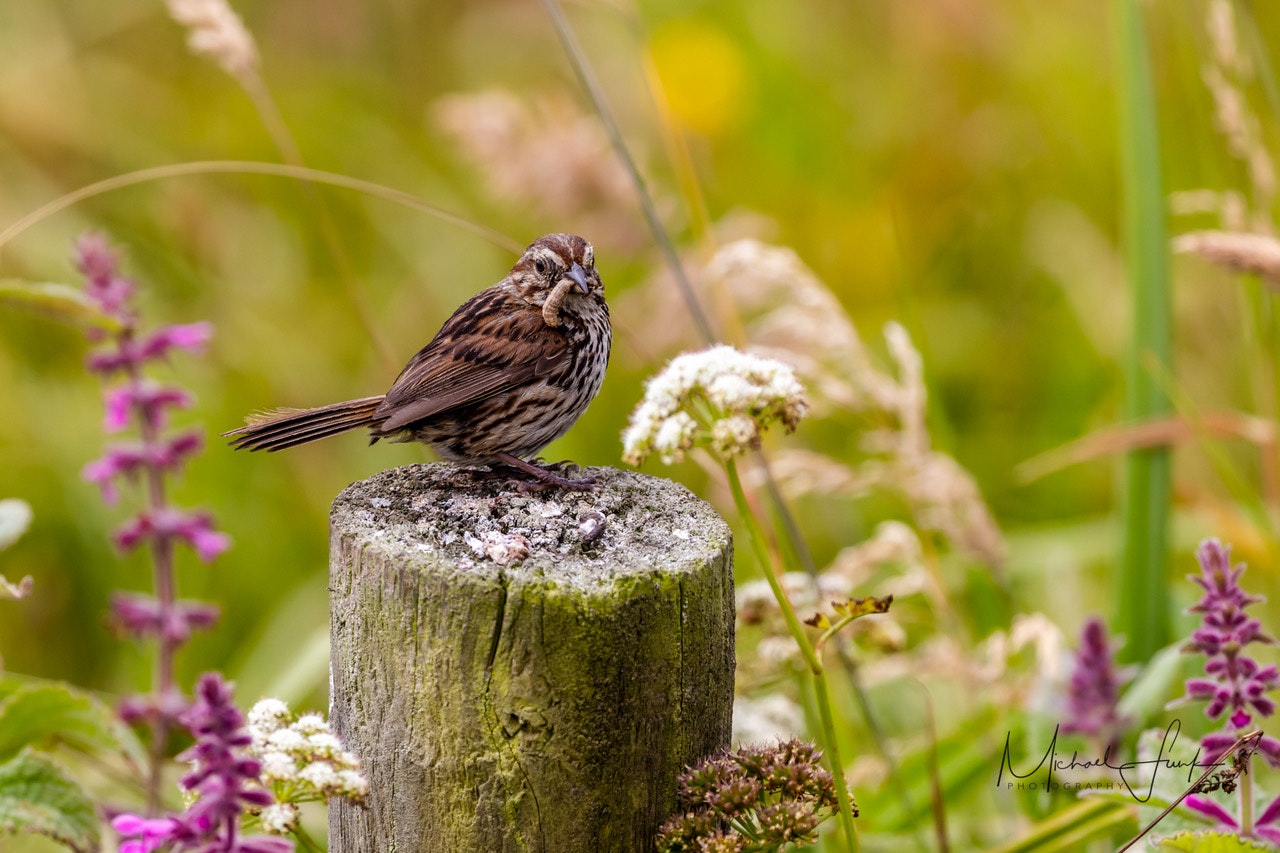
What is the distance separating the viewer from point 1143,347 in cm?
380

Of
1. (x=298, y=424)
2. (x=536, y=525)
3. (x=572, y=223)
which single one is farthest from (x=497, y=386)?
(x=572, y=223)

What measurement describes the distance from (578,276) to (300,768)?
1.55 m

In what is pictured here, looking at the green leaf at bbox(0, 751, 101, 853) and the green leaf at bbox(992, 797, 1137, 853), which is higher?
the green leaf at bbox(0, 751, 101, 853)

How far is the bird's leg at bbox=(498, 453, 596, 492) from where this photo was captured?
260cm

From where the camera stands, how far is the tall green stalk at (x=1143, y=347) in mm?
3676

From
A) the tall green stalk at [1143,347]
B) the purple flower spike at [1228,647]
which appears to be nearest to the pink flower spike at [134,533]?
the purple flower spike at [1228,647]

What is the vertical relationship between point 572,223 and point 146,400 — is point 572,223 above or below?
above

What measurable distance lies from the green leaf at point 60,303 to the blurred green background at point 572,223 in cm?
222

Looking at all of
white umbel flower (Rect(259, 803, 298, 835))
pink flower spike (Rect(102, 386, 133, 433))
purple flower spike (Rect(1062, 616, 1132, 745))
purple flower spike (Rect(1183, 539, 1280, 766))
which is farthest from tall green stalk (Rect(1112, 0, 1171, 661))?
pink flower spike (Rect(102, 386, 133, 433))

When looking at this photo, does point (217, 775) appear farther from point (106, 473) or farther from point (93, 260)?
point (93, 260)

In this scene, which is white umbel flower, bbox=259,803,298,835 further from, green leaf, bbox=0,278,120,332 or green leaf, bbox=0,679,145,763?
green leaf, bbox=0,278,120,332

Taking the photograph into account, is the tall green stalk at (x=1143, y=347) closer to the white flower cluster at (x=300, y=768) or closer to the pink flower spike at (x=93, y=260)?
the white flower cluster at (x=300, y=768)

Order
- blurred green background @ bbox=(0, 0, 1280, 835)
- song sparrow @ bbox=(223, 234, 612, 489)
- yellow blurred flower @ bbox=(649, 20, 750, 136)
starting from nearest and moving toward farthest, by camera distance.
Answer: song sparrow @ bbox=(223, 234, 612, 489), blurred green background @ bbox=(0, 0, 1280, 835), yellow blurred flower @ bbox=(649, 20, 750, 136)

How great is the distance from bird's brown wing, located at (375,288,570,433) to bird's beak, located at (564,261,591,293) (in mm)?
116
